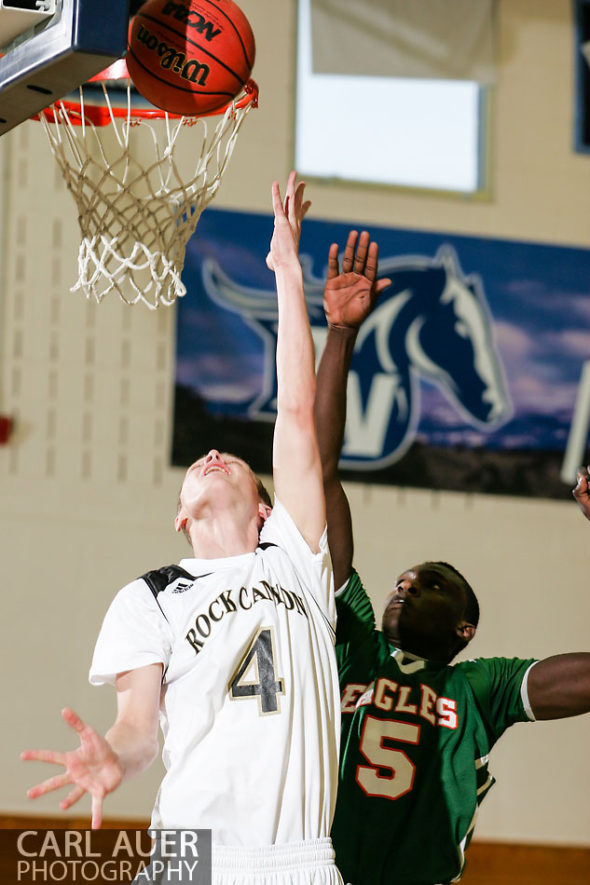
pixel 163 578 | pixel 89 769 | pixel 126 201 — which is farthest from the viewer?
pixel 126 201

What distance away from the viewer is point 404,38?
8547 millimetres

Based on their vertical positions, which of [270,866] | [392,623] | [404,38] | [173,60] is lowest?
[270,866]

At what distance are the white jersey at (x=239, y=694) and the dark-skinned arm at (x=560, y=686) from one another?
85 centimetres

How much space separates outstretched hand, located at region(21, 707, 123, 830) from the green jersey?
1.17m

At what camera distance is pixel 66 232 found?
25.8 feet

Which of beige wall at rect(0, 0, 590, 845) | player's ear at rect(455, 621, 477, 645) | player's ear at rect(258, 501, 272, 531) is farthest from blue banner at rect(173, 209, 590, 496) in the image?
player's ear at rect(258, 501, 272, 531)

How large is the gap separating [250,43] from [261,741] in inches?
85.0

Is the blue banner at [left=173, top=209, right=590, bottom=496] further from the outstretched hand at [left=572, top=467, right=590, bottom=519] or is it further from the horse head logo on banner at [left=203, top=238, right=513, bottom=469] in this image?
the outstretched hand at [left=572, top=467, right=590, bottom=519]

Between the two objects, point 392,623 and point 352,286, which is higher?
point 352,286

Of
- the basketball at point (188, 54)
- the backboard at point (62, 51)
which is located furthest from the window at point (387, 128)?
the backboard at point (62, 51)

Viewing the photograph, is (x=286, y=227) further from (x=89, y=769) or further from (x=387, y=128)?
(x=387, y=128)

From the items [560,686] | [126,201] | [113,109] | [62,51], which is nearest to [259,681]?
[560,686]

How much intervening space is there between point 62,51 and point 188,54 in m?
0.82

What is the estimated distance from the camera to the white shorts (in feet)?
8.87
